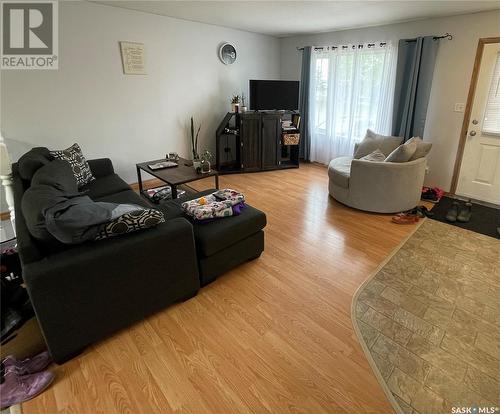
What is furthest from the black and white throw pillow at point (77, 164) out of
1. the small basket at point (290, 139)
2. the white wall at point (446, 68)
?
the white wall at point (446, 68)

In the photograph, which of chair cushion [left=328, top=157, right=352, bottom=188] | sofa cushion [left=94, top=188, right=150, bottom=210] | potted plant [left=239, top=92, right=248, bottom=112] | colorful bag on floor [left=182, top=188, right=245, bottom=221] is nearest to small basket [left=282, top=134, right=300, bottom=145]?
potted plant [left=239, top=92, right=248, bottom=112]

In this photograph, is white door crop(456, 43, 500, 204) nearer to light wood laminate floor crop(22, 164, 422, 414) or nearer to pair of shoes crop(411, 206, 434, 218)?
pair of shoes crop(411, 206, 434, 218)

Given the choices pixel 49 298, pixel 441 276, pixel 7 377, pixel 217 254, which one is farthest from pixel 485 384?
pixel 7 377

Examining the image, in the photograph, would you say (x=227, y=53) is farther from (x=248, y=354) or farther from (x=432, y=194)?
(x=248, y=354)

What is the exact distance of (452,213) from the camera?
11.0ft

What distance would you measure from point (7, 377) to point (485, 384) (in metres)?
2.42

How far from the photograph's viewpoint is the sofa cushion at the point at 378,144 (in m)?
3.80

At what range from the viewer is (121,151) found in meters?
4.03

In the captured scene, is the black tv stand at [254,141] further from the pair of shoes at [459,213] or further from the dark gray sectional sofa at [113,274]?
the dark gray sectional sofa at [113,274]

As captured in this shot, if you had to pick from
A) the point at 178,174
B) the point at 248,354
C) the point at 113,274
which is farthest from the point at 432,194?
the point at 113,274

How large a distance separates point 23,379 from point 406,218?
138 inches


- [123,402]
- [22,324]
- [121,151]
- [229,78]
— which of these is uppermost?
[229,78]

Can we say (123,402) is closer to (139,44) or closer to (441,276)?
(441,276)

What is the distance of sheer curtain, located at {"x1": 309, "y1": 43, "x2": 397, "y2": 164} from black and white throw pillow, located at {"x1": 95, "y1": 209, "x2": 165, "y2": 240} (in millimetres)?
3928
